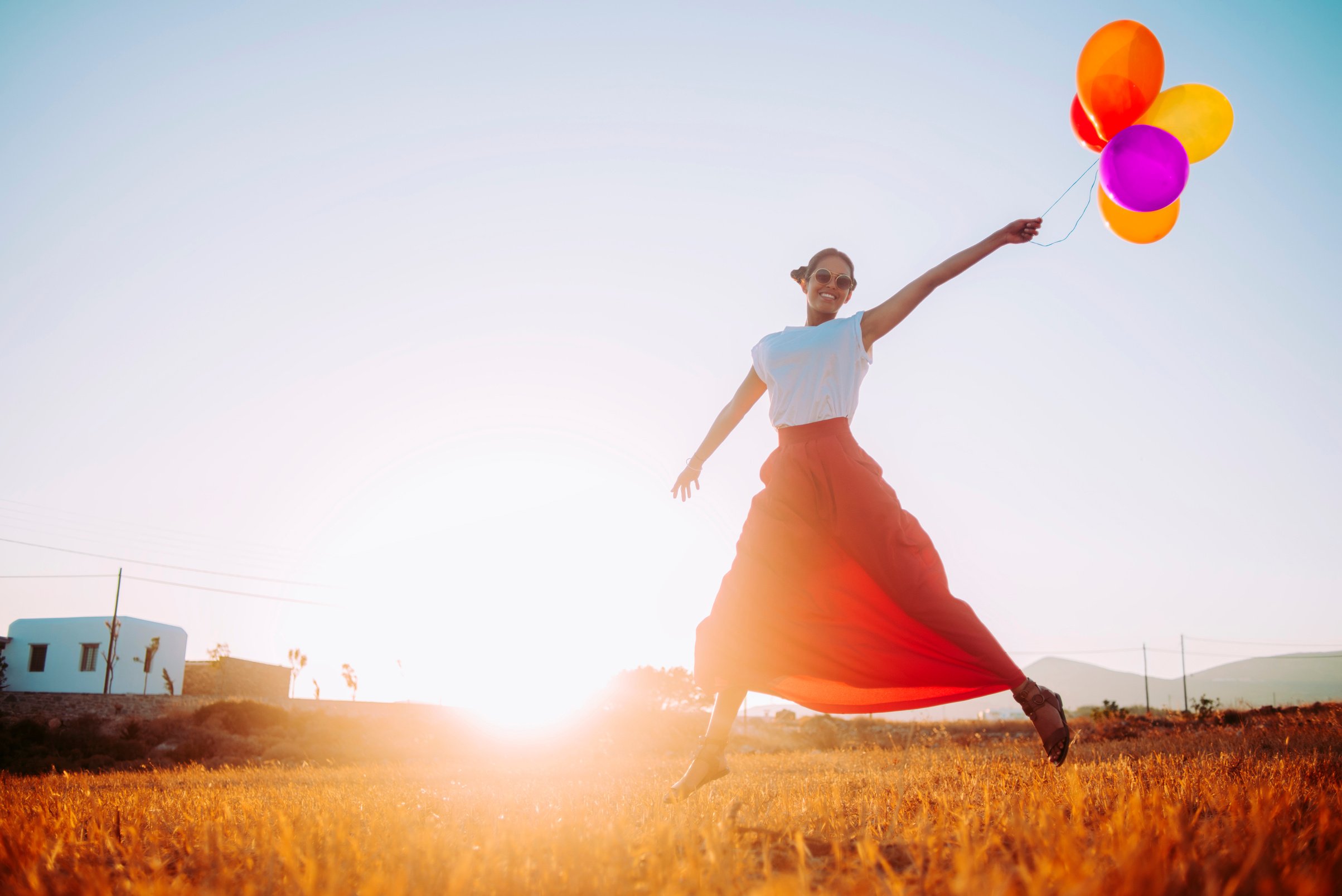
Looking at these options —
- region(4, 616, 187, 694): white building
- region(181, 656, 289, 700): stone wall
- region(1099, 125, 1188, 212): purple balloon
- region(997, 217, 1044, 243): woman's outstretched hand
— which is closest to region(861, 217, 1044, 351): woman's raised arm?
region(997, 217, 1044, 243): woman's outstretched hand

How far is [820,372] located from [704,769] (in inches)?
78.6

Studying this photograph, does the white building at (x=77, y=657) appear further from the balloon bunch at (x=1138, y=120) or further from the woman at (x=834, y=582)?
the balloon bunch at (x=1138, y=120)

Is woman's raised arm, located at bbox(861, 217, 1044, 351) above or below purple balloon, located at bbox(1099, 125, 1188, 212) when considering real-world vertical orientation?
below

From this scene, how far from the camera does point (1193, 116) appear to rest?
13.2ft

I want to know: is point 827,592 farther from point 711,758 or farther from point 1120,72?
point 1120,72

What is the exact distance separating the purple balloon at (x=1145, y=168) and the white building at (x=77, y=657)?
58.5 metres

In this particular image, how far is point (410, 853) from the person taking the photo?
6.21 ft

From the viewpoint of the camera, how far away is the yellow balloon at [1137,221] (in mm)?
4012

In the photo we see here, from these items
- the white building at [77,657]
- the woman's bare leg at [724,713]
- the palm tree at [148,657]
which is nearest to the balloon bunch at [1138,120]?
the woman's bare leg at [724,713]

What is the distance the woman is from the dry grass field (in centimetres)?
48

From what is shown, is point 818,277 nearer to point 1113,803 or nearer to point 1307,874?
point 1113,803

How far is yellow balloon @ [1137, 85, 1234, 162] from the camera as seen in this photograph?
4.02m

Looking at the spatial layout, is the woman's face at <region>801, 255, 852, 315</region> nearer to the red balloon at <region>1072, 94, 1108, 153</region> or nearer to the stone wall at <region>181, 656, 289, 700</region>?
the red balloon at <region>1072, 94, 1108, 153</region>

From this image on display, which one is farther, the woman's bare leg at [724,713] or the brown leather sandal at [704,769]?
the woman's bare leg at [724,713]
